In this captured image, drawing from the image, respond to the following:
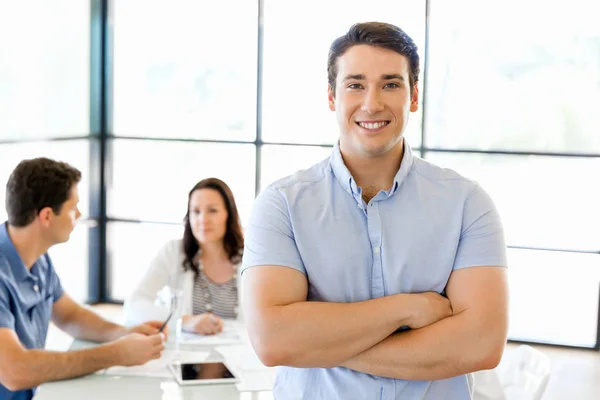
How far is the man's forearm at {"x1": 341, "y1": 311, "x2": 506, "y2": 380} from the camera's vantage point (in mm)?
1584

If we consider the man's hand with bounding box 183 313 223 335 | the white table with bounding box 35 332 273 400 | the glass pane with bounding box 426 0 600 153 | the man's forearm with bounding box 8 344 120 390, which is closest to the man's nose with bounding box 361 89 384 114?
the white table with bounding box 35 332 273 400

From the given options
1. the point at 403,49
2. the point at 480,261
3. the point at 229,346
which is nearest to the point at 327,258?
the point at 480,261

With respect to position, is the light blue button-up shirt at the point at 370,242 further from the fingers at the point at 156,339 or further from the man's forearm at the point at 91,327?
the man's forearm at the point at 91,327

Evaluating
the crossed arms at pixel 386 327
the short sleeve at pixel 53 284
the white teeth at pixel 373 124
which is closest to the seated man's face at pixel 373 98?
the white teeth at pixel 373 124

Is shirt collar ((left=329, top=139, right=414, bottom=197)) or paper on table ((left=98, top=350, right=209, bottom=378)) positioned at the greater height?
shirt collar ((left=329, top=139, right=414, bottom=197))

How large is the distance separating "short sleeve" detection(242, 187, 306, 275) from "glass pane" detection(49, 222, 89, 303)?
3.96 m

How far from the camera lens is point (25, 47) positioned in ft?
16.4

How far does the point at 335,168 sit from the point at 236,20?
12.9ft

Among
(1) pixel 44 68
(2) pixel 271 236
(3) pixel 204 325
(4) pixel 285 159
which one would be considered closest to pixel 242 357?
(3) pixel 204 325

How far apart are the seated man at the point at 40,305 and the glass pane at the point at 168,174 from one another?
2.63m

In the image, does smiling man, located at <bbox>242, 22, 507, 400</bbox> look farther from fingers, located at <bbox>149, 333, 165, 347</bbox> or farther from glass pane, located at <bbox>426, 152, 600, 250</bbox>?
glass pane, located at <bbox>426, 152, 600, 250</bbox>

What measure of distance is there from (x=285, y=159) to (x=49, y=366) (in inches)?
126

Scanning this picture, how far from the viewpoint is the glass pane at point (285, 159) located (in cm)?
537

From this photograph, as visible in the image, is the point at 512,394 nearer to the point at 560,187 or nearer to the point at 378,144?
the point at 378,144
